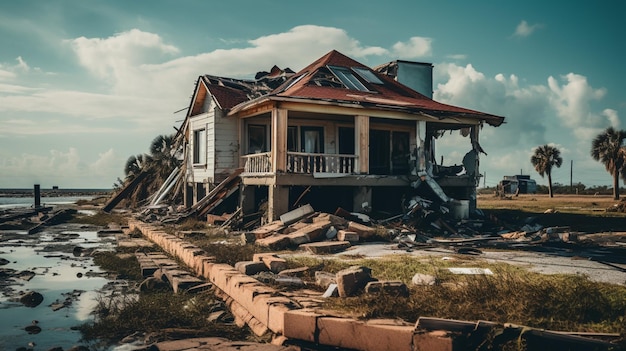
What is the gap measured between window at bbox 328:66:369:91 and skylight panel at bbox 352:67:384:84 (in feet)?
1.56

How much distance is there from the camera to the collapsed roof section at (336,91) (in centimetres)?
1625

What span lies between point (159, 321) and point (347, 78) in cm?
1460

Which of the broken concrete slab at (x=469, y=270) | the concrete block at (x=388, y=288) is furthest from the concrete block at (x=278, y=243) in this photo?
the concrete block at (x=388, y=288)

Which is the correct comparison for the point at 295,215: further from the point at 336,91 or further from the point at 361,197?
the point at 336,91

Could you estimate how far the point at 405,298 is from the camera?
5820 mm

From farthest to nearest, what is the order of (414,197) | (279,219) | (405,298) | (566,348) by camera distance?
(414,197), (279,219), (405,298), (566,348)

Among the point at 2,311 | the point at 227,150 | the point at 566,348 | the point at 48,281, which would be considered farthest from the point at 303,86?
the point at 566,348

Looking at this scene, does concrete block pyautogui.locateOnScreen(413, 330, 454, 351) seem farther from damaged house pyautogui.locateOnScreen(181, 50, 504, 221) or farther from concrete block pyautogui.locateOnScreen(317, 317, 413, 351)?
damaged house pyautogui.locateOnScreen(181, 50, 504, 221)

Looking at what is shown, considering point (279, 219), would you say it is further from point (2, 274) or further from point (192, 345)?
point (192, 345)

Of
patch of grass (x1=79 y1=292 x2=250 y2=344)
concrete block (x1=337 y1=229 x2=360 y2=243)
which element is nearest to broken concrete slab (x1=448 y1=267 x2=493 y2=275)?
patch of grass (x1=79 y1=292 x2=250 y2=344)

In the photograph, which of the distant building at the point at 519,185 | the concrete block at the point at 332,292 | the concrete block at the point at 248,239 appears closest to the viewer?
the concrete block at the point at 332,292

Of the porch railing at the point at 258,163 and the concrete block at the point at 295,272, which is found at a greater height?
the porch railing at the point at 258,163

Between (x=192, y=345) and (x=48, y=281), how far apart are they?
5.08 m

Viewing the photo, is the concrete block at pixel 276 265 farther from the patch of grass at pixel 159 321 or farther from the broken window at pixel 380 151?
the broken window at pixel 380 151
